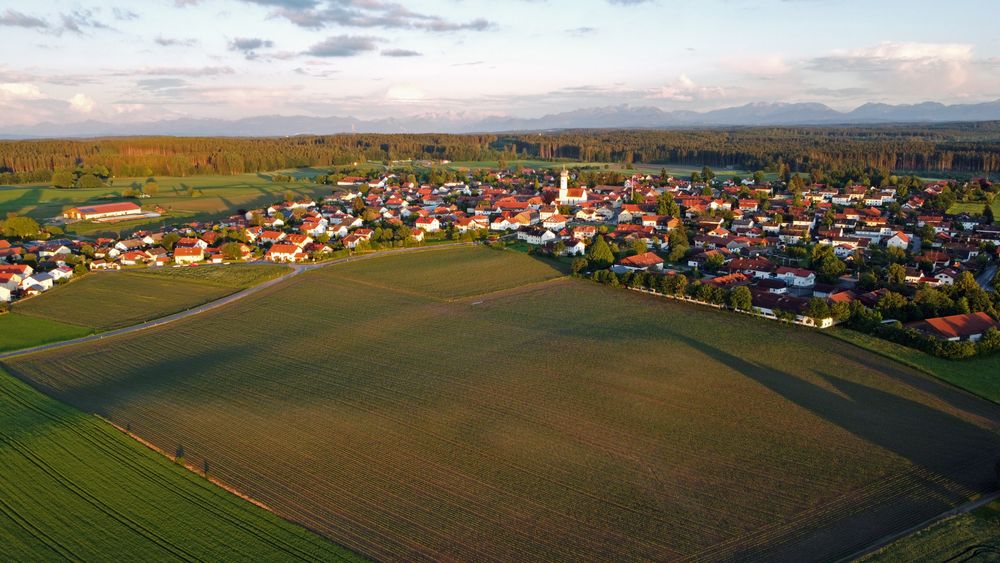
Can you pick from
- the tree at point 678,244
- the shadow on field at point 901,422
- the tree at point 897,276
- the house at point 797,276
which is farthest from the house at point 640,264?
the shadow on field at point 901,422

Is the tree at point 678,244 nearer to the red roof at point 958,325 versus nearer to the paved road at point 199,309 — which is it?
the red roof at point 958,325

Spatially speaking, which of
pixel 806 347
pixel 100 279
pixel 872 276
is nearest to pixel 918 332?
pixel 806 347

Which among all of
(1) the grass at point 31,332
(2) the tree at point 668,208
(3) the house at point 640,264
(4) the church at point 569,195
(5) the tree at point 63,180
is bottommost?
(1) the grass at point 31,332

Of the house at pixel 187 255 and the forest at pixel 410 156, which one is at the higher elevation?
the forest at pixel 410 156

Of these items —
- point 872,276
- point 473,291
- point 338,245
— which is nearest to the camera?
point 872,276

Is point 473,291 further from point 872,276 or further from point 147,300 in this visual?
point 872,276
